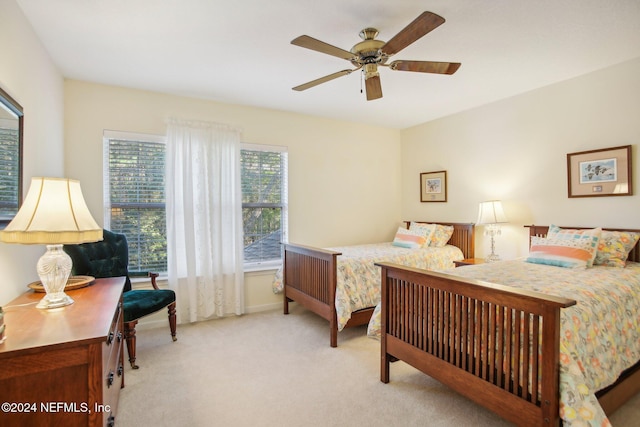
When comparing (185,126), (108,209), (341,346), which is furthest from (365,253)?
(108,209)

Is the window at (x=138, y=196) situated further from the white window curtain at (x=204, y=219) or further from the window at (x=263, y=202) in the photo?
the window at (x=263, y=202)

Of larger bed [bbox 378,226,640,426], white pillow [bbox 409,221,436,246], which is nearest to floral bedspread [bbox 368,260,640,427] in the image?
larger bed [bbox 378,226,640,426]

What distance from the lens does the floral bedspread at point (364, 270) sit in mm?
2980

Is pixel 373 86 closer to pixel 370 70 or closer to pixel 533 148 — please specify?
pixel 370 70

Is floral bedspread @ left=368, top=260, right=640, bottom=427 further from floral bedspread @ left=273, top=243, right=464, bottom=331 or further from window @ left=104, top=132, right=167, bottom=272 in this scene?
window @ left=104, top=132, right=167, bottom=272

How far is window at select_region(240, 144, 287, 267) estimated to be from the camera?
158 inches

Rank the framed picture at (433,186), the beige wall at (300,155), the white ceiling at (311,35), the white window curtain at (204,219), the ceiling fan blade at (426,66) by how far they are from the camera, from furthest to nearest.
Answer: the framed picture at (433,186), the white window curtain at (204,219), the beige wall at (300,155), the ceiling fan blade at (426,66), the white ceiling at (311,35)

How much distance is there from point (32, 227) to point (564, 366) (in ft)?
8.02

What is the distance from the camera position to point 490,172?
3984 millimetres

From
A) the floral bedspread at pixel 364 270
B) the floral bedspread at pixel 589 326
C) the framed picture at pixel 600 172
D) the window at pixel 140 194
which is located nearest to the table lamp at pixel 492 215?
the floral bedspread at pixel 364 270

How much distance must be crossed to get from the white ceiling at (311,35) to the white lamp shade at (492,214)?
1.21 m

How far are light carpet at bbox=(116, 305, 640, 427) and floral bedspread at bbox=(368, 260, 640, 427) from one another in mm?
419

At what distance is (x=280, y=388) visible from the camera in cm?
226

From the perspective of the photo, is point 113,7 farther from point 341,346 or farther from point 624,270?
point 624,270
